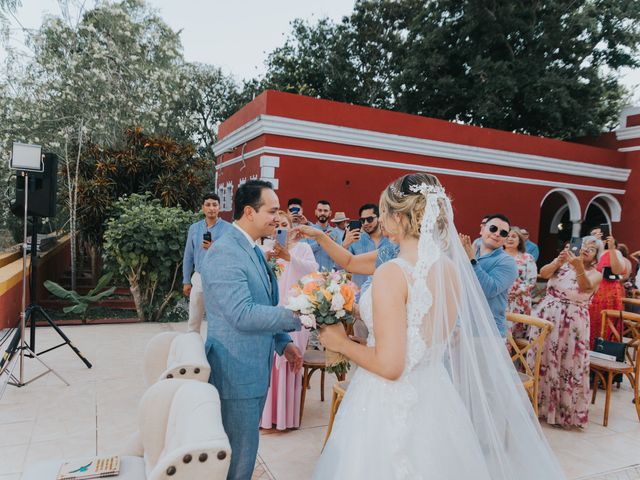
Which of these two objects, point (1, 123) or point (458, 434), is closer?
point (458, 434)

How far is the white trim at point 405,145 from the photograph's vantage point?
10.2 m

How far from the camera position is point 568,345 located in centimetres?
447

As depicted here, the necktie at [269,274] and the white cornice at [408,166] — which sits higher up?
the white cornice at [408,166]

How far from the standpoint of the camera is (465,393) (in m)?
2.30

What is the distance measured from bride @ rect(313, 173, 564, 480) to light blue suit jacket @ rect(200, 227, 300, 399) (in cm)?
32

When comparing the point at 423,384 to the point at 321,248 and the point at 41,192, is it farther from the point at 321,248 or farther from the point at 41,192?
the point at 321,248

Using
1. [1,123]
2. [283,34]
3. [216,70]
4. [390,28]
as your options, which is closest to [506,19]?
[390,28]

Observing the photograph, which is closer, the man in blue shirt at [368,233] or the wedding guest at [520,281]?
the wedding guest at [520,281]

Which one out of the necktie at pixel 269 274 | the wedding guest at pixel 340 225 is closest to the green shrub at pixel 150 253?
the wedding guest at pixel 340 225

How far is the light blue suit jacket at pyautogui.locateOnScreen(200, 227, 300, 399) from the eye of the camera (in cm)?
205

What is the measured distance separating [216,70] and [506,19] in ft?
54.9

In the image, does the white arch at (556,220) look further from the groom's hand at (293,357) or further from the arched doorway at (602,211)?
the groom's hand at (293,357)

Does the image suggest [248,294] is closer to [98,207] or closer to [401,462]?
[401,462]

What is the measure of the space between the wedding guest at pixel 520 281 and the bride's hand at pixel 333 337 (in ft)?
11.8
